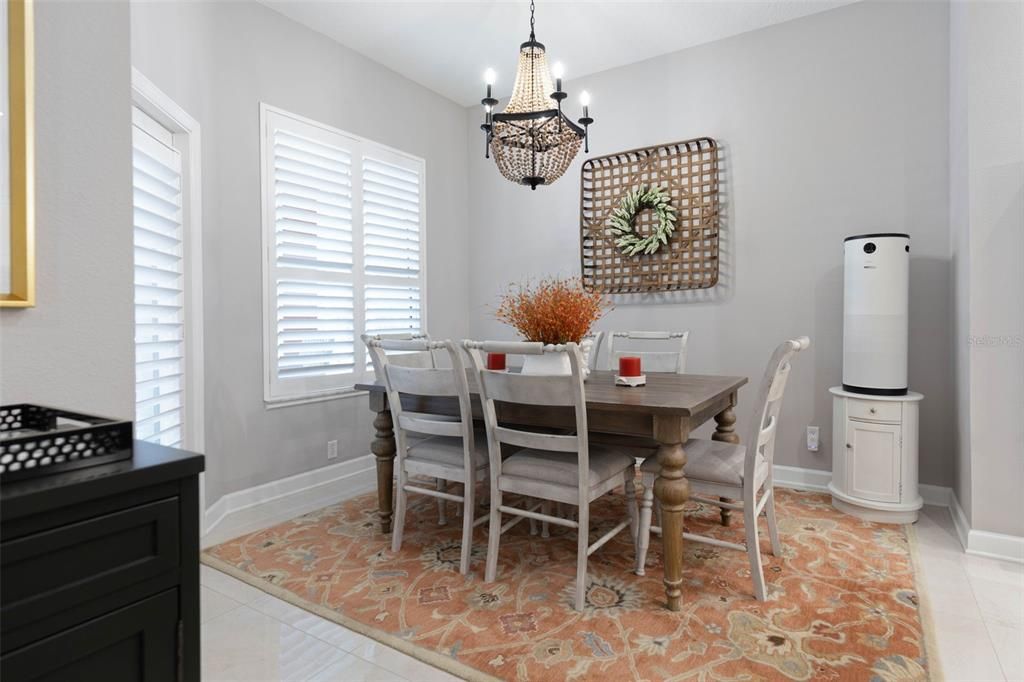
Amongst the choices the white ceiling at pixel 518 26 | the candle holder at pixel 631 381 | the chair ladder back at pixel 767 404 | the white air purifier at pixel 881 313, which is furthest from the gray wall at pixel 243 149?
the white air purifier at pixel 881 313

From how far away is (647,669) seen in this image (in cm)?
174

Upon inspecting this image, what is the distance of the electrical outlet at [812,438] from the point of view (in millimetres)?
3574

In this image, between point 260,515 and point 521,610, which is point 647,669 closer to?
point 521,610

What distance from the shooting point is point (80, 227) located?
Result: 1.19 meters

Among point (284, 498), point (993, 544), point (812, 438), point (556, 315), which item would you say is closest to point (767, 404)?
point (556, 315)

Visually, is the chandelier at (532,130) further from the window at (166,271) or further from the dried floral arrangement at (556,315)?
the window at (166,271)

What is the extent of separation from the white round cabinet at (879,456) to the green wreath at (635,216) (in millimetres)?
1527

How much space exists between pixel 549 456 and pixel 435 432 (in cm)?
53

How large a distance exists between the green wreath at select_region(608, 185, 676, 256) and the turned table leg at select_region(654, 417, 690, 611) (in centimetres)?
216

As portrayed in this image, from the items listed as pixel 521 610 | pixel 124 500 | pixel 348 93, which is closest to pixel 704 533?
pixel 521 610

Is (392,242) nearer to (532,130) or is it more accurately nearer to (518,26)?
(518,26)

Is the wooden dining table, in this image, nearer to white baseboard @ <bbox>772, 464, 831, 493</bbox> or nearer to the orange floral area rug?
the orange floral area rug

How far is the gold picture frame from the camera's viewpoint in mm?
1068

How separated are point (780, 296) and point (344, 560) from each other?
303 centimetres
